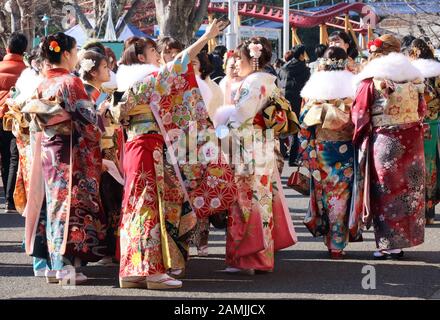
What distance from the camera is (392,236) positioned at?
7793mm

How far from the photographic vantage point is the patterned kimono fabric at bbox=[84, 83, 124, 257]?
286 inches

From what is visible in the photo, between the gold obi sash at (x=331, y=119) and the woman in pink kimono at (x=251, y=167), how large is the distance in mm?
631

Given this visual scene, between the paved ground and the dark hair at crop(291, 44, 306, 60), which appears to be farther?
the dark hair at crop(291, 44, 306, 60)

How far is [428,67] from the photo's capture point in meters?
9.17

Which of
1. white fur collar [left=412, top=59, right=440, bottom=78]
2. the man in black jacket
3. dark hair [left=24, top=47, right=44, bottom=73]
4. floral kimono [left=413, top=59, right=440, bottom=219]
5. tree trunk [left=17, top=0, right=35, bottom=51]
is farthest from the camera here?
tree trunk [left=17, top=0, right=35, bottom=51]

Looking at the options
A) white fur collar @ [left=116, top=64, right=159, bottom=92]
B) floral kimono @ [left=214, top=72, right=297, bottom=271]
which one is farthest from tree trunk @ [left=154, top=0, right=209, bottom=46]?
white fur collar @ [left=116, top=64, right=159, bottom=92]

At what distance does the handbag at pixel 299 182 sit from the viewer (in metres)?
8.25

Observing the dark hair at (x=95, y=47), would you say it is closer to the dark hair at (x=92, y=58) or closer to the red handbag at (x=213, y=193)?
the dark hair at (x=92, y=58)

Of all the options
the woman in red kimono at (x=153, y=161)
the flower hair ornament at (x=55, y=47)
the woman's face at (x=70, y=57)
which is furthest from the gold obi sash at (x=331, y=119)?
the flower hair ornament at (x=55, y=47)

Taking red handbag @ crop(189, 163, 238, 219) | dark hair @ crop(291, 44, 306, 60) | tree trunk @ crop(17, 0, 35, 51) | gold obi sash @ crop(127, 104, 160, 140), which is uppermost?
tree trunk @ crop(17, 0, 35, 51)

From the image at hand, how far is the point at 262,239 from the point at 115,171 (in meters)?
1.29

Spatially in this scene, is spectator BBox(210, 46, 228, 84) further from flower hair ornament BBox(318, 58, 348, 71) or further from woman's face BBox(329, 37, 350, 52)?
flower hair ornament BBox(318, 58, 348, 71)

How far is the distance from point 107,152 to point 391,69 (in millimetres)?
2361
